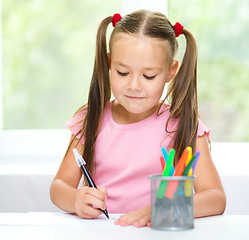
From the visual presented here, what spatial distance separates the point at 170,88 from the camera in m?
1.12

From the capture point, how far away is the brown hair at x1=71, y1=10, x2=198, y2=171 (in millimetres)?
1066

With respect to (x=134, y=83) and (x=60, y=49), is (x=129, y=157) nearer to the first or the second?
(x=134, y=83)

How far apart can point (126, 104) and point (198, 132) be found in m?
0.17

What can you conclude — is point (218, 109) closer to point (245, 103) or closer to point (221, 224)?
point (245, 103)

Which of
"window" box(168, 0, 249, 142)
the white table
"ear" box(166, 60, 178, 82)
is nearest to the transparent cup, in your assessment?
the white table

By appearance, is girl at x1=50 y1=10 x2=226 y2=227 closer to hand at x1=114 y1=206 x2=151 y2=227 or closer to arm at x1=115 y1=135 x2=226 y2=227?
arm at x1=115 y1=135 x2=226 y2=227

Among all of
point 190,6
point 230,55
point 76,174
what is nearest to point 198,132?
point 76,174

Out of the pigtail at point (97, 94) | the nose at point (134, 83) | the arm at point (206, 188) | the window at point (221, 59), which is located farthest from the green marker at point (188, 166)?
the window at point (221, 59)

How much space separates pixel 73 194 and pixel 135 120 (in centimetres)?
26

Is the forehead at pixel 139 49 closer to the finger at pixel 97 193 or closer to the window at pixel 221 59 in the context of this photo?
the finger at pixel 97 193

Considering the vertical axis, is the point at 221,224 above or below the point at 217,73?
above

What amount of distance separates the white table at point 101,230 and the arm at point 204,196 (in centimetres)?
2

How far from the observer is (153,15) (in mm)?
1091

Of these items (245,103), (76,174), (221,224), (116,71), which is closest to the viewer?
(221,224)
